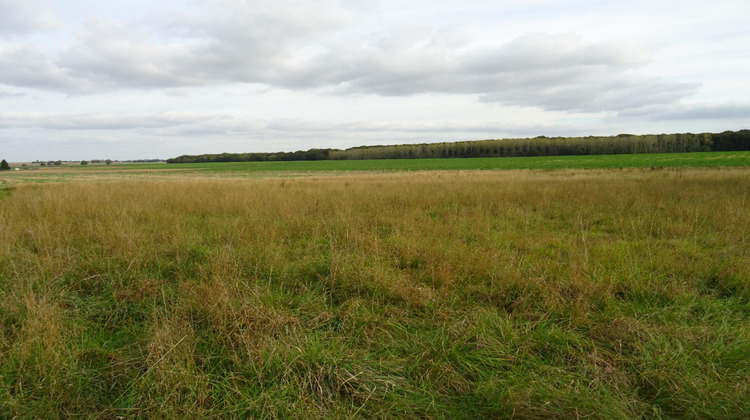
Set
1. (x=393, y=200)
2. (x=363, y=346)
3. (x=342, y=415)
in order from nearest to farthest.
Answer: (x=342, y=415)
(x=363, y=346)
(x=393, y=200)

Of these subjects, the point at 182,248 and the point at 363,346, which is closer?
the point at 363,346

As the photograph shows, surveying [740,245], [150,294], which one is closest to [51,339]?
[150,294]

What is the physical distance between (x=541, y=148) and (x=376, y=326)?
106 m

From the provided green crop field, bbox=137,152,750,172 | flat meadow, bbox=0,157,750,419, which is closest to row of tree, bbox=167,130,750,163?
green crop field, bbox=137,152,750,172

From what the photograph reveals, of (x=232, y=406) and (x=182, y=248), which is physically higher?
(x=182, y=248)

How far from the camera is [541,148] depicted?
97.9m

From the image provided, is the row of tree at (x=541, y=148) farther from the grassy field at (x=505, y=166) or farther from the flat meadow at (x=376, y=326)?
the flat meadow at (x=376, y=326)

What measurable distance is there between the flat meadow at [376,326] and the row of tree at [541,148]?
99160mm

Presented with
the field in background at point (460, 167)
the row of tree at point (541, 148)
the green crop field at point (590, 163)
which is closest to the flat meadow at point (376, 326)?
the field in background at point (460, 167)

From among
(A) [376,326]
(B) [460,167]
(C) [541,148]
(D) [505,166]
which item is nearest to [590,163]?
(D) [505,166]

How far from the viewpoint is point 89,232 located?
613 cm

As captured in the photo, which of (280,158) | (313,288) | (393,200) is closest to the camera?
(313,288)

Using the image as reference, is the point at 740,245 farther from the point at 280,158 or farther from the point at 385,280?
the point at 280,158

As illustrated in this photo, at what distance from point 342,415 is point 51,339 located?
2254 millimetres
